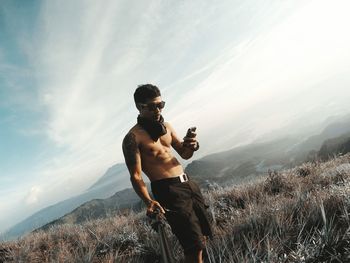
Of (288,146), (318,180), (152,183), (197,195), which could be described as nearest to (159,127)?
(152,183)

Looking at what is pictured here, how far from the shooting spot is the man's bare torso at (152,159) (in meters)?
4.46

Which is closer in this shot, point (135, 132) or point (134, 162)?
point (134, 162)

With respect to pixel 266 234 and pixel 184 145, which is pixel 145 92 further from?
pixel 266 234

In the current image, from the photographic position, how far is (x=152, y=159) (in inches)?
177

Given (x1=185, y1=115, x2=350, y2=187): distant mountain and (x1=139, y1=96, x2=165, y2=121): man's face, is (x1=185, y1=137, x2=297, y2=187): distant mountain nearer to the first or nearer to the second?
(x1=185, y1=115, x2=350, y2=187): distant mountain

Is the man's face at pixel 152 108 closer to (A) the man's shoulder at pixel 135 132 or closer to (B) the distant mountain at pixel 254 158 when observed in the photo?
(A) the man's shoulder at pixel 135 132

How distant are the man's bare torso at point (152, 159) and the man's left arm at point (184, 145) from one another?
0.30m

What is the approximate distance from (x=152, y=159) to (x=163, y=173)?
0.21 metres

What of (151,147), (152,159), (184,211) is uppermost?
(151,147)

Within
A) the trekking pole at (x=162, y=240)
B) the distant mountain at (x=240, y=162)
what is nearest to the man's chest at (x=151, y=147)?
the trekking pole at (x=162, y=240)

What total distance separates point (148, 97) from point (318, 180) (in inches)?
227

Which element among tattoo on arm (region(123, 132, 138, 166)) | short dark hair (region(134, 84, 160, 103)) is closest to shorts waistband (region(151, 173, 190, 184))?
tattoo on arm (region(123, 132, 138, 166))

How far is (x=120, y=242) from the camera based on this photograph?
23.4ft

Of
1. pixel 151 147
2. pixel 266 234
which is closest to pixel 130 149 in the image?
pixel 151 147
